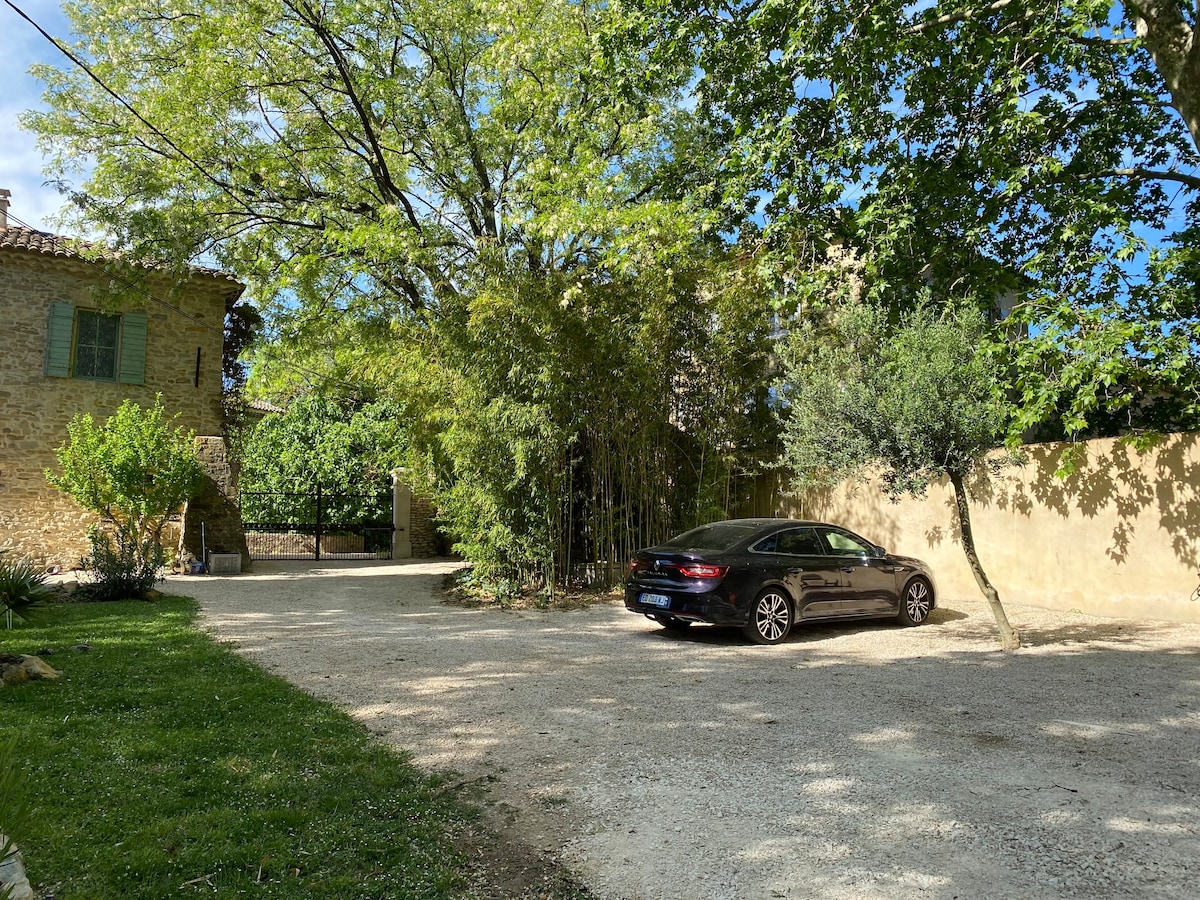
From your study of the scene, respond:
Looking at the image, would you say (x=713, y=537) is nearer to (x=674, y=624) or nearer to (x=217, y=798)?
(x=674, y=624)

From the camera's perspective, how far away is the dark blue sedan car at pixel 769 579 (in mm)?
8094

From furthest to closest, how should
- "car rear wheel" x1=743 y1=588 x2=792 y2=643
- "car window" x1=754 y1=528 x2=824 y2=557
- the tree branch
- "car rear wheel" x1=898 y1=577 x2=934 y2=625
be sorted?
"car rear wheel" x1=898 y1=577 x2=934 y2=625 → "car window" x1=754 y1=528 x2=824 y2=557 → the tree branch → "car rear wheel" x1=743 y1=588 x2=792 y2=643

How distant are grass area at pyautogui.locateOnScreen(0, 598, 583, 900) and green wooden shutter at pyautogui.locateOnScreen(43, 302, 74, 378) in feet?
38.6

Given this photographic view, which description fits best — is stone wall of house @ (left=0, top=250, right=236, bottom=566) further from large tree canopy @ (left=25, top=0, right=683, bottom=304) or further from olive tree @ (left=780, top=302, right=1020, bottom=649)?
olive tree @ (left=780, top=302, right=1020, bottom=649)

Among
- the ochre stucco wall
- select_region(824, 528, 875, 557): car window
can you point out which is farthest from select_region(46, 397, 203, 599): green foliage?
the ochre stucco wall

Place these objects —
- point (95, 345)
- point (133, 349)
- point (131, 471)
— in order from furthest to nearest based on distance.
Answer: point (133, 349) → point (95, 345) → point (131, 471)

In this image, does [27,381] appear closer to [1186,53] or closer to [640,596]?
[640,596]

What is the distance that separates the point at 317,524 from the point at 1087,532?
16.3m

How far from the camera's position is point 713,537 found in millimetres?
8820

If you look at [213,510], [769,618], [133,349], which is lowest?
[769,618]

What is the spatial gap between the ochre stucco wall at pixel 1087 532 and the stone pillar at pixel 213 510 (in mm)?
12618

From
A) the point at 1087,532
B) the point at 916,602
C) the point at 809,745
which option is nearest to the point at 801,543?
the point at 916,602

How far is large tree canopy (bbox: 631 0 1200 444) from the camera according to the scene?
8.48 m

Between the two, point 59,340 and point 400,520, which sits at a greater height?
point 59,340
